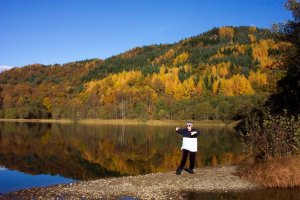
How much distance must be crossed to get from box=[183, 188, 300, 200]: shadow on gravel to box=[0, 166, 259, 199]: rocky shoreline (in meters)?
0.59

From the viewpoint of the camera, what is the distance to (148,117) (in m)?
138

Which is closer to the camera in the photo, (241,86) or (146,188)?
(146,188)

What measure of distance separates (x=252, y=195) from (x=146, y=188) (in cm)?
498

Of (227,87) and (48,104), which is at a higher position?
(227,87)

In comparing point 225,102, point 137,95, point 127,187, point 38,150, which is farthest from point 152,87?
point 127,187

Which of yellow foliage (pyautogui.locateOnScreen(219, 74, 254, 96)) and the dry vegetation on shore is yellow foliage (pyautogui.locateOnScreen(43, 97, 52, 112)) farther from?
the dry vegetation on shore

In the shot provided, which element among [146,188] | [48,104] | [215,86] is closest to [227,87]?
[215,86]

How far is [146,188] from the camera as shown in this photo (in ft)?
65.0

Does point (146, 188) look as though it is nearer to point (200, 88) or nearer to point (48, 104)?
point (48, 104)

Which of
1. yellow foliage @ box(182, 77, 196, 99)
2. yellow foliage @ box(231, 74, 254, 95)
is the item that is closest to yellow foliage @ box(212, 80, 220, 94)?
yellow foliage @ box(231, 74, 254, 95)

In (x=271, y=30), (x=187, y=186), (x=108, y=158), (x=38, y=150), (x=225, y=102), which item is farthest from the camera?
(x=225, y=102)

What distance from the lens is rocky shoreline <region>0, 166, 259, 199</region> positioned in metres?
18.5

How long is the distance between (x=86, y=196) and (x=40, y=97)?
167 meters

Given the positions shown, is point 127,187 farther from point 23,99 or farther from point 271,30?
→ point 23,99
